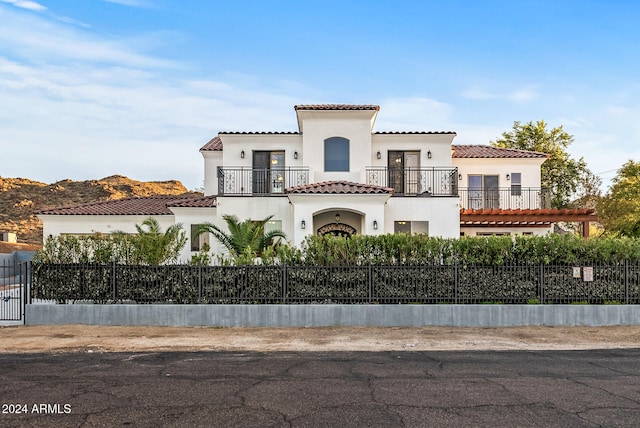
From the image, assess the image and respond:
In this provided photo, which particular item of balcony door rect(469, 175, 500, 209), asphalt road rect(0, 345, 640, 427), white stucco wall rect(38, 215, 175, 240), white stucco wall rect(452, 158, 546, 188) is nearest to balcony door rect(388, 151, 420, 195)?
white stucco wall rect(452, 158, 546, 188)

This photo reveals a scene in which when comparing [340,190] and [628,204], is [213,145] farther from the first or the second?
[628,204]

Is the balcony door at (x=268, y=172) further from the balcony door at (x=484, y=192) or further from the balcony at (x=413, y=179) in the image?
the balcony door at (x=484, y=192)

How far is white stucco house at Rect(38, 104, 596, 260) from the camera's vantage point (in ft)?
70.1

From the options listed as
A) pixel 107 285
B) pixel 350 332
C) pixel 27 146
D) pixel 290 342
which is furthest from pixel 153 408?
A: pixel 27 146

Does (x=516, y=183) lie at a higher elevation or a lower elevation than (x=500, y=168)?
lower

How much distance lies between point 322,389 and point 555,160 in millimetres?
35138

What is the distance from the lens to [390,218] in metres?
22.1

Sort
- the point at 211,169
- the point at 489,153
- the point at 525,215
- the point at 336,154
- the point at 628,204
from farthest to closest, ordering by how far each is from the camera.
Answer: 1. the point at 489,153
2. the point at 628,204
3. the point at 211,169
4. the point at 525,215
5. the point at 336,154

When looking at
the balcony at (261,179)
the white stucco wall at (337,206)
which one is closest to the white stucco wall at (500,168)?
the white stucco wall at (337,206)

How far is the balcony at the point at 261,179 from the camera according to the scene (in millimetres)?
23328

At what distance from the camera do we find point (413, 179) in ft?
79.1

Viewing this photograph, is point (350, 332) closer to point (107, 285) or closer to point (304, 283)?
point (304, 283)

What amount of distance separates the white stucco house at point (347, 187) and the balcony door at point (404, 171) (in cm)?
5

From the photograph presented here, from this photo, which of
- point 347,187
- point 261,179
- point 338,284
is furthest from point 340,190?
point 338,284
